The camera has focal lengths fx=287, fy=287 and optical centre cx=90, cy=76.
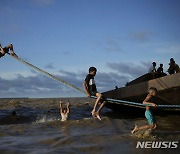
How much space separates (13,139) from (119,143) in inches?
135

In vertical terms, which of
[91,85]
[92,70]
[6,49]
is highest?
[6,49]

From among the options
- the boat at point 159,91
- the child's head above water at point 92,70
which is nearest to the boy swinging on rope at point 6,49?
the child's head above water at point 92,70

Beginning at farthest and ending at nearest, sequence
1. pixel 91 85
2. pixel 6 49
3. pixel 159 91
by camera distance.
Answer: pixel 159 91 → pixel 6 49 → pixel 91 85

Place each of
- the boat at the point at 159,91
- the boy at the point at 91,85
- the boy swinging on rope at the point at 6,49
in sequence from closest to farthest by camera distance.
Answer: the boy at the point at 91,85, the boy swinging on rope at the point at 6,49, the boat at the point at 159,91

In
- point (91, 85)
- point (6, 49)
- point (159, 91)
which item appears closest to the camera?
point (91, 85)

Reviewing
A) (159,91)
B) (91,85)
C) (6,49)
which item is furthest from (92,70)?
(159,91)

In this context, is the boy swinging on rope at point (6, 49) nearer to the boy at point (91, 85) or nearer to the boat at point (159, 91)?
the boy at point (91, 85)

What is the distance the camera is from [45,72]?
9898 mm

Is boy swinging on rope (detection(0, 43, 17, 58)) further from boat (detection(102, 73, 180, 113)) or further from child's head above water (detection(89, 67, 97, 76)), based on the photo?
boat (detection(102, 73, 180, 113))

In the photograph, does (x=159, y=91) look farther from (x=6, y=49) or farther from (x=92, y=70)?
(x=6, y=49)

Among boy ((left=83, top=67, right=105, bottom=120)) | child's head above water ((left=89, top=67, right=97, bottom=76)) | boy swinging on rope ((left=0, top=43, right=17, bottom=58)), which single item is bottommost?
boy ((left=83, top=67, right=105, bottom=120))

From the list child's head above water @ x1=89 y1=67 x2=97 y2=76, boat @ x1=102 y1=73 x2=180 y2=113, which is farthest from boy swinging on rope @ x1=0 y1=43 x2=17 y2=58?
boat @ x1=102 y1=73 x2=180 y2=113

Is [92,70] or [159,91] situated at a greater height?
[92,70]

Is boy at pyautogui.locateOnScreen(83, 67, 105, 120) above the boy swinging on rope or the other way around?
the other way around
